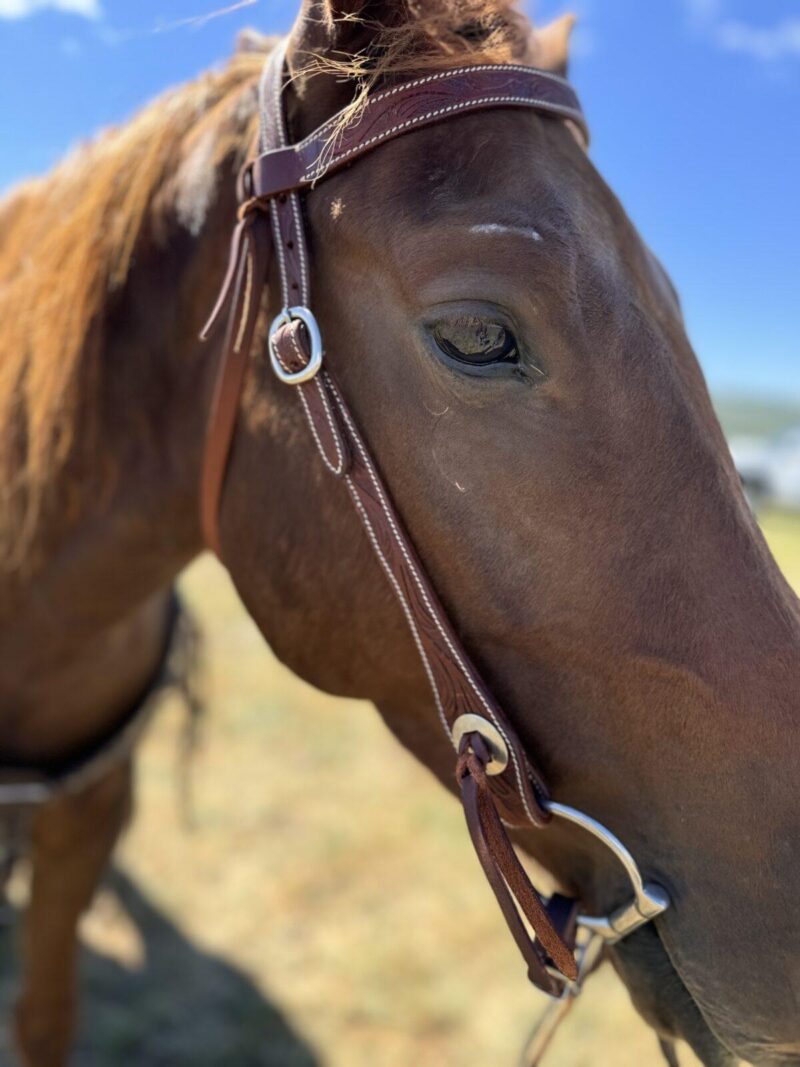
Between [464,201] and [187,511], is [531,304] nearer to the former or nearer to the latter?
[464,201]

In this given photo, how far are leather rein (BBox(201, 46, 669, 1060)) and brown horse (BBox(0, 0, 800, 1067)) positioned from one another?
3cm

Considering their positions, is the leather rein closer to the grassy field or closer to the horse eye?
the horse eye

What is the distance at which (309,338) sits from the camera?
1284 millimetres

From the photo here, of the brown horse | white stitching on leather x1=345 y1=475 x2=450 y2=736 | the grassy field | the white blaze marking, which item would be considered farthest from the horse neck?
the grassy field

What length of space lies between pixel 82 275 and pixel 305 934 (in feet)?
9.67

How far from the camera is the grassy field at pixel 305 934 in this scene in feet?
10.3

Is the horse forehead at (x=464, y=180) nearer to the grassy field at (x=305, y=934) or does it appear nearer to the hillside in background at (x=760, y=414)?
the grassy field at (x=305, y=934)

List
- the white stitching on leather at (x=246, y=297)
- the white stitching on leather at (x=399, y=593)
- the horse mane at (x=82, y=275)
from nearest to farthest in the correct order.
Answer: the white stitching on leather at (x=399, y=593) < the white stitching on leather at (x=246, y=297) < the horse mane at (x=82, y=275)

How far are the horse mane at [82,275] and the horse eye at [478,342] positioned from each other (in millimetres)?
640

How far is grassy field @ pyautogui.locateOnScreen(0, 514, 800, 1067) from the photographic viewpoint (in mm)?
3145

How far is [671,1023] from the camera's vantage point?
3.94 ft

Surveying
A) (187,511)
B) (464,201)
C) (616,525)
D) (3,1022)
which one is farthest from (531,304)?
(3,1022)

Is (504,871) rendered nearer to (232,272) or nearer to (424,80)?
(232,272)

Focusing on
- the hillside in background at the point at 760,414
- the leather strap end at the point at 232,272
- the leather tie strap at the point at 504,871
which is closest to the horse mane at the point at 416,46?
the leather strap end at the point at 232,272
